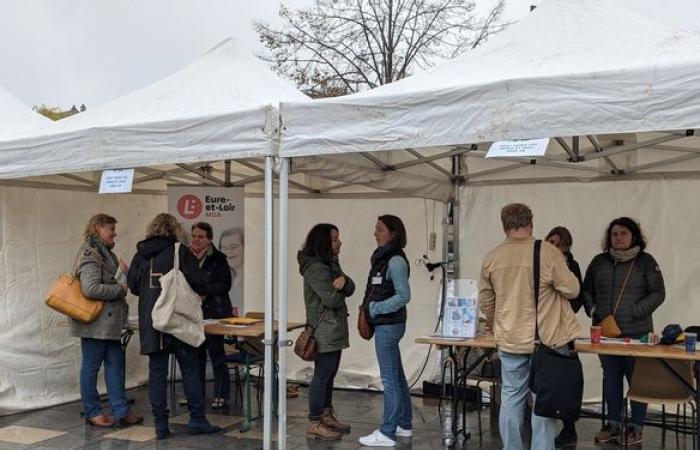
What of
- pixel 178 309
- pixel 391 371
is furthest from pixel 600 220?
pixel 178 309

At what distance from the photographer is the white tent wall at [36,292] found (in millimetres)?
5895

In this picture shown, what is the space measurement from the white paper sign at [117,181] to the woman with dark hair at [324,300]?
119 cm

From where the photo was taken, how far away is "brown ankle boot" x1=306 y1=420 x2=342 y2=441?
4902 millimetres

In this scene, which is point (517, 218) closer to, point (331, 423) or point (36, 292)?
point (331, 423)

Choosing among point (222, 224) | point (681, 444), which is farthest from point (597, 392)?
point (222, 224)

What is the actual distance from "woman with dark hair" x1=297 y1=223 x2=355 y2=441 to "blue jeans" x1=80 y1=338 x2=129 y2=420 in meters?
1.50

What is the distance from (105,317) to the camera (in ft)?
16.8

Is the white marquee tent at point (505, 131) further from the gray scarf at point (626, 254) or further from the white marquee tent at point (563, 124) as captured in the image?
the gray scarf at point (626, 254)

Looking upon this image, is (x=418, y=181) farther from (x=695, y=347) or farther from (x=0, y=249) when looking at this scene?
(x=0, y=249)

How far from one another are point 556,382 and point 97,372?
3.31 metres

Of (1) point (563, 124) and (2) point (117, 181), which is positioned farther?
(2) point (117, 181)

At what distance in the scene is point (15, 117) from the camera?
6.79m

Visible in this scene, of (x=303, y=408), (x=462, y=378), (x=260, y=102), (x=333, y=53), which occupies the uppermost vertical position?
(x=333, y=53)

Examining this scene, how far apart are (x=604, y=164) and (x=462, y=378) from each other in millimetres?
2237
